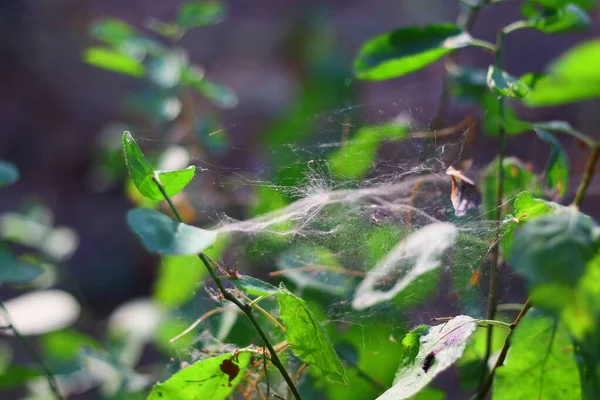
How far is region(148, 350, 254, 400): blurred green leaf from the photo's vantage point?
2.14 ft

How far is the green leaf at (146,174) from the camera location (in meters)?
0.64

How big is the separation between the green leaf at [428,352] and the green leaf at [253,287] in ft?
0.47

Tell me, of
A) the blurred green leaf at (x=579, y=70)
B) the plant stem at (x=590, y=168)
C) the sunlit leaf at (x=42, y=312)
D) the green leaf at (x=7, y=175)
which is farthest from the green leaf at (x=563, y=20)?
the sunlit leaf at (x=42, y=312)

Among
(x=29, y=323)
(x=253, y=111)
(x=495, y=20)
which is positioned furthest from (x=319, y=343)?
(x=495, y=20)

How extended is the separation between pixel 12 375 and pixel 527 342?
30.3 inches

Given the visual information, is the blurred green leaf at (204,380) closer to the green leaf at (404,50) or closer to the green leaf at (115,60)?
the green leaf at (404,50)

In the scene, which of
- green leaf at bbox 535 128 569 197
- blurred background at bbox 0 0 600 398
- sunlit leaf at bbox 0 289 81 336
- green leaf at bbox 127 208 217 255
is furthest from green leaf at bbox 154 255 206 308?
blurred background at bbox 0 0 600 398

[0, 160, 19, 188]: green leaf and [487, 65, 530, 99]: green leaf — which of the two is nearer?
[487, 65, 530, 99]: green leaf

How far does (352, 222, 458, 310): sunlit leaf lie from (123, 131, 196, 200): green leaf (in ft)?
Answer: 0.96

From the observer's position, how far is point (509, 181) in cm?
97

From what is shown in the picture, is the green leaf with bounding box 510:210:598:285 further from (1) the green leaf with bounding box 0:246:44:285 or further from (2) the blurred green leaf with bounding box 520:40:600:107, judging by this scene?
(1) the green leaf with bounding box 0:246:44:285

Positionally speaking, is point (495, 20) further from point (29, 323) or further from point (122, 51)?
point (29, 323)

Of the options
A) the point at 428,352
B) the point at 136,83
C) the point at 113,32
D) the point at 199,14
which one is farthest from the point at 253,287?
the point at 136,83

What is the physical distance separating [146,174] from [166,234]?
0.34 feet
